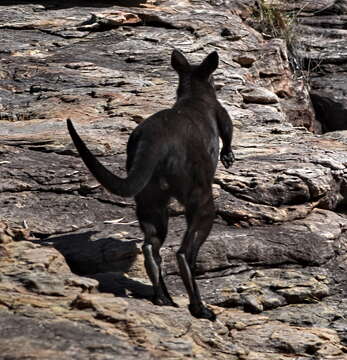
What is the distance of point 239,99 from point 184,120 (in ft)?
15.5

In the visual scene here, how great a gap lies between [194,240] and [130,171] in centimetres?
85

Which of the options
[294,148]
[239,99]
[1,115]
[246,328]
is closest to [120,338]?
[246,328]

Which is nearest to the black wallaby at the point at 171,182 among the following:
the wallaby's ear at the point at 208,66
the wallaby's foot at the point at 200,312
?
the wallaby's foot at the point at 200,312

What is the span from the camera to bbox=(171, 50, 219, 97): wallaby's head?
8227mm

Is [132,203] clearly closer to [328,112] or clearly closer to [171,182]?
[171,182]

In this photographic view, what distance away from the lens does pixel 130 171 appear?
6.50 meters

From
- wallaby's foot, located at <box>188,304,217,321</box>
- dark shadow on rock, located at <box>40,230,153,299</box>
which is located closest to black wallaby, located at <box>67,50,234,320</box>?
wallaby's foot, located at <box>188,304,217,321</box>

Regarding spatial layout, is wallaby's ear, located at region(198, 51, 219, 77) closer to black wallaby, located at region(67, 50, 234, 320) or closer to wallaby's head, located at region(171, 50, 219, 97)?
wallaby's head, located at region(171, 50, 219, 97)

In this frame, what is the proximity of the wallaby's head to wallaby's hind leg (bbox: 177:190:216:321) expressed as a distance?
1437mm

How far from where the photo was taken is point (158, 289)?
267 inches

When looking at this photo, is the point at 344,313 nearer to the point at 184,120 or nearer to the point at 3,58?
the point at 184,120

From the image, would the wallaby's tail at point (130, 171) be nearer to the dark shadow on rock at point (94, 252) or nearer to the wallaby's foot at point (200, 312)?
the wallaby's foot at point (200, 312)

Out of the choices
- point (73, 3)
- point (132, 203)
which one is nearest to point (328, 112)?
point (73, 3)

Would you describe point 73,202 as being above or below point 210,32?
below
